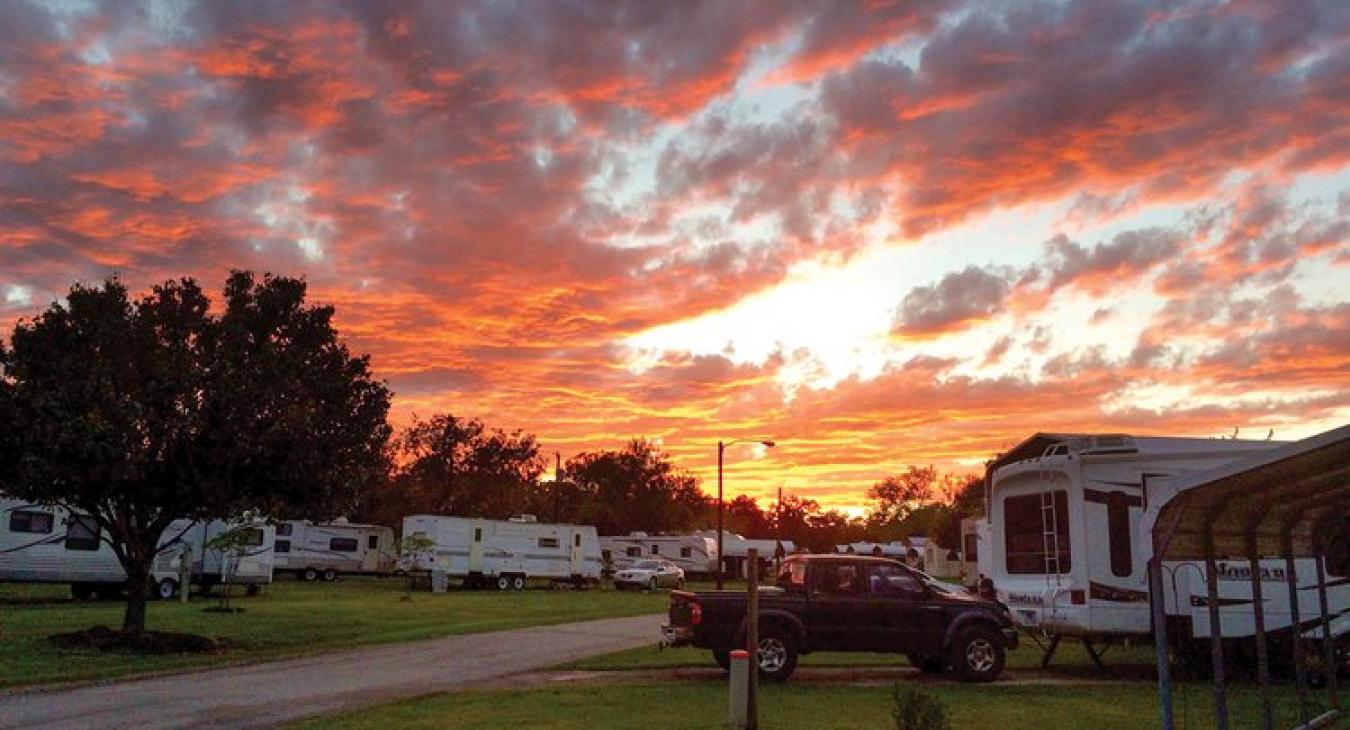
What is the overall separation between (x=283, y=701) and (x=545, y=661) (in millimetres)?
5615

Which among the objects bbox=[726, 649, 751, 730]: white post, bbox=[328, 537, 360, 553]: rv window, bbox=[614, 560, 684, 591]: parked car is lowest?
bbox=[614, 560, 684, 591]: parked car

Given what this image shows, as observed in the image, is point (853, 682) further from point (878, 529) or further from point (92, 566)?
point (878, 529)

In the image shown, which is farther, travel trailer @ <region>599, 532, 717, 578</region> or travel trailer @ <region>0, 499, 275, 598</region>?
travel trailer @ <region>599, 532, 717, 578</region>

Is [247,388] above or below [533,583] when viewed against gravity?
above

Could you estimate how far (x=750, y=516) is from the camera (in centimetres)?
14138

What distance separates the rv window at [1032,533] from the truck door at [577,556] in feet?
121

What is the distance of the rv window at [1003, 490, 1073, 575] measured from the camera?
1622cm

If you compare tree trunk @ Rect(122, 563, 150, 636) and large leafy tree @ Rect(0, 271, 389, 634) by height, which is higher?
large leafy tree @ Rect(0, 271, 389, 634)

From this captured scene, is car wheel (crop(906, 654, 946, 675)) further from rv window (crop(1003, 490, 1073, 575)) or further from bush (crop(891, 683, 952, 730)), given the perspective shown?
bush (crop(891, 683, 952, 730))

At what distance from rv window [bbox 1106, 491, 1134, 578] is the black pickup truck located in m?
1.87

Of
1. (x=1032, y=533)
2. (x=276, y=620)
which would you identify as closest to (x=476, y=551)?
(x=276, y=620)

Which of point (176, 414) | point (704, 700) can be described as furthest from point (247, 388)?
point (704, 700)

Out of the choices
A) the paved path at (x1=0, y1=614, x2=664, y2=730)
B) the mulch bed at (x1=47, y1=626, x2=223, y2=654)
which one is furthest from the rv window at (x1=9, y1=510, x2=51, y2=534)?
the paved path at (x1=0, y1=614, x2=664, y2=730)

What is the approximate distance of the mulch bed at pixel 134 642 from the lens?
19.8 meters
